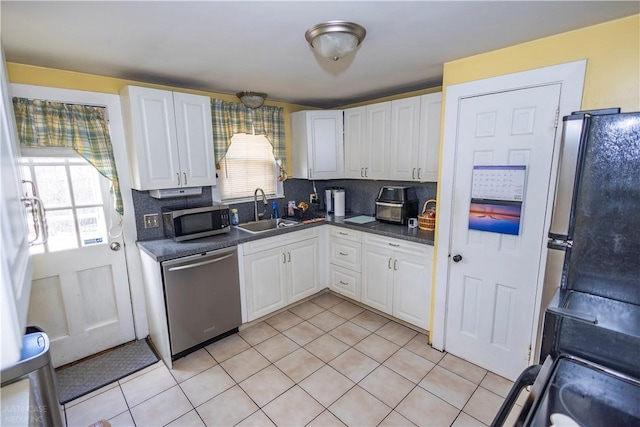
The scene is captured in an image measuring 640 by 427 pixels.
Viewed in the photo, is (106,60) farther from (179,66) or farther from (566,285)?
(566,285)

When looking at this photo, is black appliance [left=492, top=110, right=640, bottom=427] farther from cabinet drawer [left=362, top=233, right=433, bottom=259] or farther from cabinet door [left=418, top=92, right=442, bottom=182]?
cabinet door [left=418, top=92, right=442, bottom=182]

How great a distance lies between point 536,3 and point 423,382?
2.32 m

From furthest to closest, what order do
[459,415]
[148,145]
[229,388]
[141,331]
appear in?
[141,331], [148,145], [229,388], [459,415]

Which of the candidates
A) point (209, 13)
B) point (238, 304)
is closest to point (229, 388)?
point (238, 304)

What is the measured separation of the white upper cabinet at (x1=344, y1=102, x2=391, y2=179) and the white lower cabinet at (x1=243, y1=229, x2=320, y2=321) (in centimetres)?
89

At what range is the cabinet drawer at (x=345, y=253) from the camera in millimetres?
3131

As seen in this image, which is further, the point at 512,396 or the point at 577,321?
the point at 577,321

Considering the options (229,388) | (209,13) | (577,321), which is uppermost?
(209,13)

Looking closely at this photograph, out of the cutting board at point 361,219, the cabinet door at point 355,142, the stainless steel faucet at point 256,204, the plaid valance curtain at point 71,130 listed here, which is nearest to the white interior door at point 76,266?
the plaid valance curtain at point 71,130

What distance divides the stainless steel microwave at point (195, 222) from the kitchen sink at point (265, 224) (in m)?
0.37

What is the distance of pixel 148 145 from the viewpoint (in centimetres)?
232

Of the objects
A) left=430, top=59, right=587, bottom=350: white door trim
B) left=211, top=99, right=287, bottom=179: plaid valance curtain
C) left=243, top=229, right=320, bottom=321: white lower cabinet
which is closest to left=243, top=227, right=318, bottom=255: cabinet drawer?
left=243, top=229, right=320, bottom=321: white lower cabinet

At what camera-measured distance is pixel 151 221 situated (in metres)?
2.62

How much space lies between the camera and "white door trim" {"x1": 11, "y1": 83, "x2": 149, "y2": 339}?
209 cm
